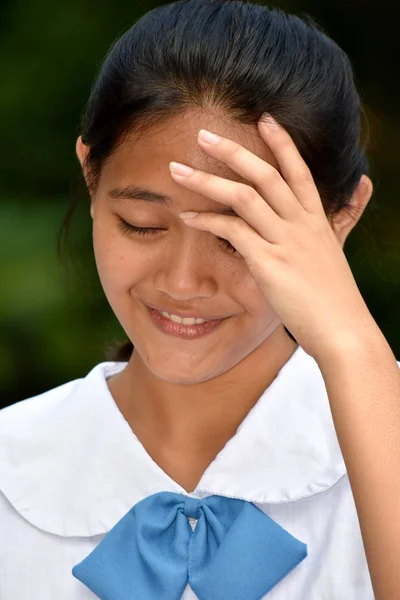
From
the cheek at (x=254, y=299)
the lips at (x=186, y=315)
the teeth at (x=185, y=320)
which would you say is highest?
the cheek at (x=254, y=299)

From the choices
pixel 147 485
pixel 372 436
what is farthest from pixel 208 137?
pixel 147 485

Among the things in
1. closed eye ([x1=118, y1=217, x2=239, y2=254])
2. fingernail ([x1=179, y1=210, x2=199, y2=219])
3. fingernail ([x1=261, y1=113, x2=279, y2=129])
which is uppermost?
fingernail ([x1=261, y1=113, x2=279, y2=129])

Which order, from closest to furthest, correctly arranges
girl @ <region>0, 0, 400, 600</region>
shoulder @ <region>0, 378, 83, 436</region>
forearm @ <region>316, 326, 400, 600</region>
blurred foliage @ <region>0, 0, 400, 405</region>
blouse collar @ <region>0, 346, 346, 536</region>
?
forearm @ <region>316, 326, 400, 600</region> < girl @ <region>0, 0, 400, 600</region> < blouse collar @ <region>0, 346, 346, 536</region> < shoulder @ <region>0, 378, 83, 436</region> < blurred foliage @ <region>0, 0, 400, 405</region>

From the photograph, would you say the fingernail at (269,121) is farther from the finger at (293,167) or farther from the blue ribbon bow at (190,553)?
the blue ribbon bow at (190,553)

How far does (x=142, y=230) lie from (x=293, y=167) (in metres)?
0.24

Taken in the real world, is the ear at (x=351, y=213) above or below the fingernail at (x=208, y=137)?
below

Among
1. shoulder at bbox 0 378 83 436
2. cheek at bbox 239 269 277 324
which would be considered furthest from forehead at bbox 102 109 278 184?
shoulder at bbox 0 378 83 436

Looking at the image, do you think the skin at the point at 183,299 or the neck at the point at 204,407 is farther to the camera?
the neck at the point at 204,407

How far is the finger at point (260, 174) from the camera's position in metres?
1.51

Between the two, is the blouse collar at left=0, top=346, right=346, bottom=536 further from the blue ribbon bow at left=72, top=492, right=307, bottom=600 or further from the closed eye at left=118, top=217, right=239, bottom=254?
the closed eye at left=118, top=217, right=239, bottom=254

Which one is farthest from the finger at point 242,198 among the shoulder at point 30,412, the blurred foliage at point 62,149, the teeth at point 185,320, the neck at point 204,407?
the blurred foliage at point 62,149

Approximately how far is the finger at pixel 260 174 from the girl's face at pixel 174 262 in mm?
76

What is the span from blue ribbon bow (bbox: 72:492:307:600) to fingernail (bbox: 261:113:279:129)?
54cm

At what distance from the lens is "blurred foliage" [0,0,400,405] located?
3.05 m
